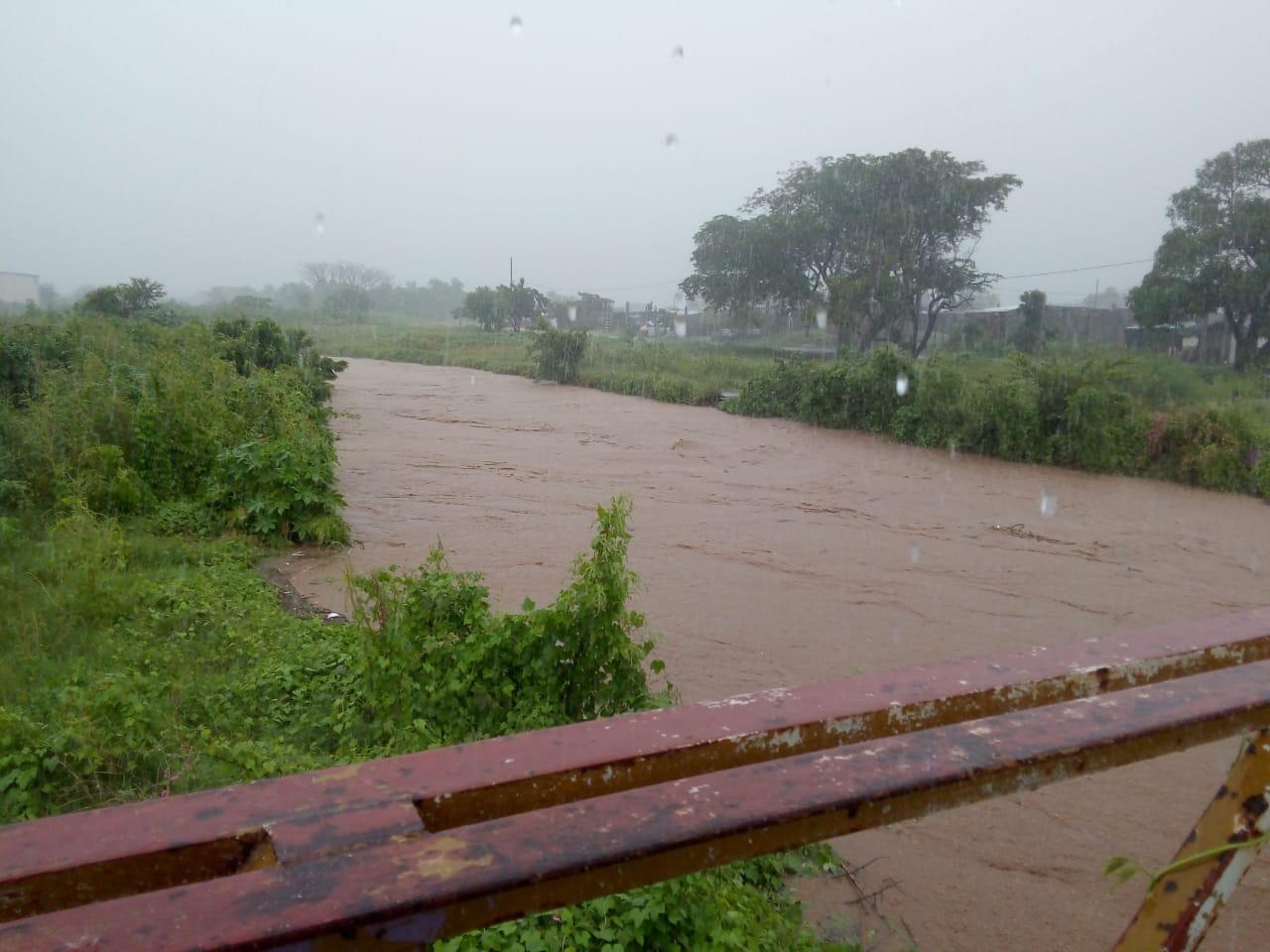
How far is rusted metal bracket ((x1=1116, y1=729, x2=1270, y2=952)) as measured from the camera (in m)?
1.40

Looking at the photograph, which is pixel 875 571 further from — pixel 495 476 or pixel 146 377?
pixel 146 377

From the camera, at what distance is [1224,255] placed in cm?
2075

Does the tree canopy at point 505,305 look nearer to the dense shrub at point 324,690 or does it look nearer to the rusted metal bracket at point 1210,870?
the dense shrub at point 324,690

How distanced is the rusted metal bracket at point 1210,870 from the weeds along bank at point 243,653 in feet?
5.93

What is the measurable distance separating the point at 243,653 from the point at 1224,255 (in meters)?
21.7

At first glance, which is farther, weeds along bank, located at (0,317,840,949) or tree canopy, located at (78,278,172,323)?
tree canopy, located at (78,278,172,323)

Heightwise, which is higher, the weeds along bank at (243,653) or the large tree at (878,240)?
the large tree at (878,240)

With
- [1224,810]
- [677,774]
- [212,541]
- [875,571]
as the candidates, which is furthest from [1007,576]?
[677,774]

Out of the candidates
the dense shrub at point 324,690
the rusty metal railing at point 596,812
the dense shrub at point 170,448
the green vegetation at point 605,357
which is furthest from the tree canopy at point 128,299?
the rusty metal railing at point 596,812

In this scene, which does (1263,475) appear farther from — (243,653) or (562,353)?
(562,353)

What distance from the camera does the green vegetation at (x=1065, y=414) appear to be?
43.7 ft

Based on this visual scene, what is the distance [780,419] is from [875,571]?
33.8 feet

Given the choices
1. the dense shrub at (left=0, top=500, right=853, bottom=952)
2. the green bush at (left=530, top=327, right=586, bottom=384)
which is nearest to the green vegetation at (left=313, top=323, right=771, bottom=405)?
the green bush at (left=530, top=327, right=586, bottom=384)

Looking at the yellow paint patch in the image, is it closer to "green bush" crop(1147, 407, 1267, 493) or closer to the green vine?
the green vine
